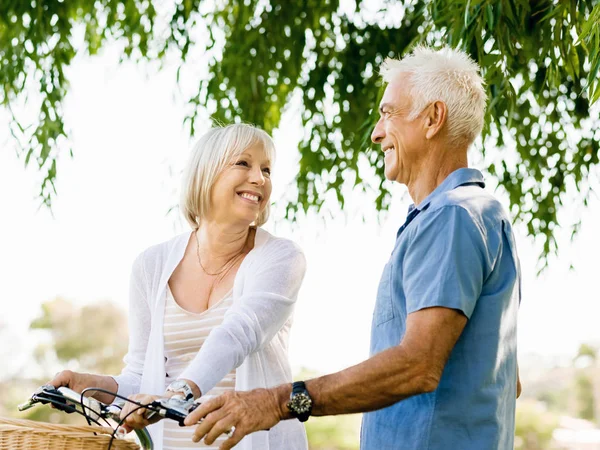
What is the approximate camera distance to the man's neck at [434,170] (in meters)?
2.06

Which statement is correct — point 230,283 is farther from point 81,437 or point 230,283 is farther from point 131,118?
point 131,118

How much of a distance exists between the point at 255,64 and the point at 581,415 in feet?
31.6

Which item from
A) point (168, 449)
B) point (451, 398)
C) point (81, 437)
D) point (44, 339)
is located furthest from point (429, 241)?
point (44, 339)

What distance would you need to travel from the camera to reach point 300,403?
5.62 ft

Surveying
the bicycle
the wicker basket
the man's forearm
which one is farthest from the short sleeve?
the wicker basket

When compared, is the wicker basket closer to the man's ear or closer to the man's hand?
the man's hand

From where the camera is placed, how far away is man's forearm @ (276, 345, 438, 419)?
5.56 ft

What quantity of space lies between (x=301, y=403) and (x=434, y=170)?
64 cm

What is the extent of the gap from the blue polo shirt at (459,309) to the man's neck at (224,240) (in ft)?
2.28

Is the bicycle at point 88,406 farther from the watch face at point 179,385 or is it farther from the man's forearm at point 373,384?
the man's forearm at point 373,384

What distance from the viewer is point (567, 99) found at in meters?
4.70

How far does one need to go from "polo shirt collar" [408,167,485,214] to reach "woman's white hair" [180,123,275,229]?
65 cm

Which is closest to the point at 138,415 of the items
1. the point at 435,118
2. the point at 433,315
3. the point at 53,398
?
the point at 53,398

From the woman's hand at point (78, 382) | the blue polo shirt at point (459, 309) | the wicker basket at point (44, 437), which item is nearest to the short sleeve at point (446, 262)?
the blue polo shirt at point (459, 309)
